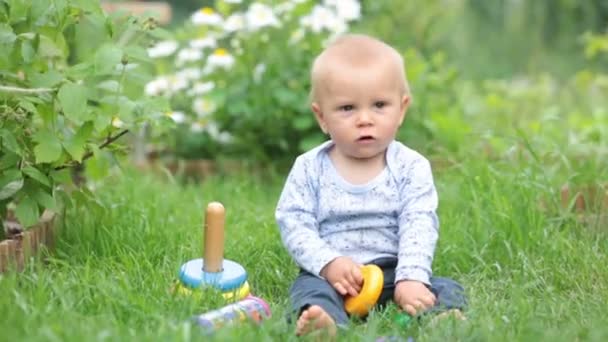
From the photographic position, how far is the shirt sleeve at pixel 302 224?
2949 mm

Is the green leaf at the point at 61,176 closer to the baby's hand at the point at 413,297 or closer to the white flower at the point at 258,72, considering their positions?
the baby's hand at the point at 413,297

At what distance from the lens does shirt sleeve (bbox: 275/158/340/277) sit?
295 centimetres

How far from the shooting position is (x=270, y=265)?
326 cm

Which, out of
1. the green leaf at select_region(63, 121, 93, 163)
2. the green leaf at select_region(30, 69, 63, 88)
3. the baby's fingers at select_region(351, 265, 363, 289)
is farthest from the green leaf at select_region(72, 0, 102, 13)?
the baby's fingers at select_region(351, 265, 363, 289)

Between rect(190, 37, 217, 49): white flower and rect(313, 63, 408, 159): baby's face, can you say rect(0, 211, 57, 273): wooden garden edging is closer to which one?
rect(313, 63, 408, 159): baby's face

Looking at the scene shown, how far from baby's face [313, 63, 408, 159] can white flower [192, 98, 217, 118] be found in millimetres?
2182

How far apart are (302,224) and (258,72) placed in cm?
220

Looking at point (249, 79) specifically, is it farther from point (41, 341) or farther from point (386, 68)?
point (41, 341)

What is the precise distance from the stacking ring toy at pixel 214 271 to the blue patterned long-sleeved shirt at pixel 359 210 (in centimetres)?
26

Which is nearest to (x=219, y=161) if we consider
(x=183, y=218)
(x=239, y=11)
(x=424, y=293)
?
(x=239, y=11)

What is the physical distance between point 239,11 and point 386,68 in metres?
2.69

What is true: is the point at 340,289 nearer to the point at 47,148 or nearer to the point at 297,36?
the point at 47,148

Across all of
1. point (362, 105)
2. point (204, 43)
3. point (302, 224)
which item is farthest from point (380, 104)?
point (204, 43)

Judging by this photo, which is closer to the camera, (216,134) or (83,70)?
(83,70)
